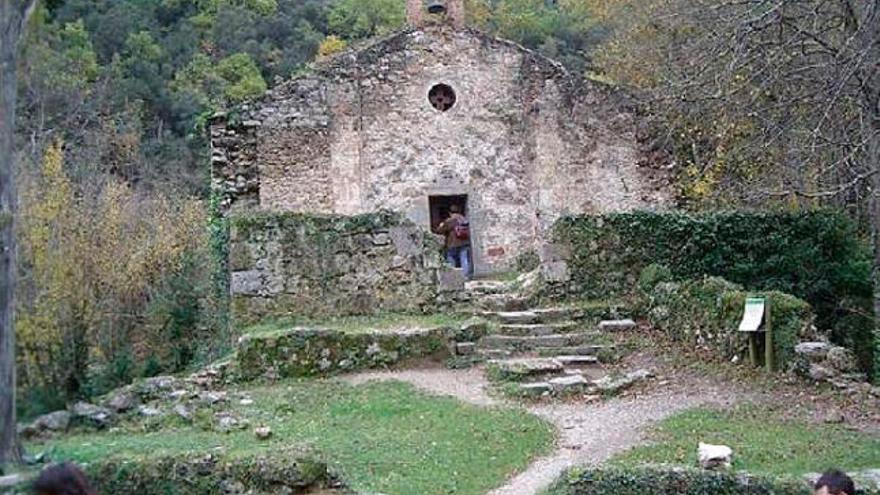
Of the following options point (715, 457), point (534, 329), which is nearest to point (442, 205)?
point (534, 329)

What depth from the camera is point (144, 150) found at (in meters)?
33.4

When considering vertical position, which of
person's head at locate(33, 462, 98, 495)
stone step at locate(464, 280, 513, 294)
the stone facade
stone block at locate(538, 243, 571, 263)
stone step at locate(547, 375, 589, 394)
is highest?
the stone facade

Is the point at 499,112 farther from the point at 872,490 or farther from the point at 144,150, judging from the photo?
the point at 144,150

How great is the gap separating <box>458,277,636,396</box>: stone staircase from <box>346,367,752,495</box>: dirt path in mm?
426

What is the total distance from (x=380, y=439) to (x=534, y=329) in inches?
195

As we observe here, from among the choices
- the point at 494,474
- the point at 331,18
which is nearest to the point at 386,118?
the point at 494,474

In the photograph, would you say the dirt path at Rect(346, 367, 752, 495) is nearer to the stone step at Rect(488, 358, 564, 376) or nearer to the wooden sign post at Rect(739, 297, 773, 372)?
the stone step at Rect(488, 358, 564, 376)

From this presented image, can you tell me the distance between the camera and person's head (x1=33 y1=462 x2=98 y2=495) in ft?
13.7

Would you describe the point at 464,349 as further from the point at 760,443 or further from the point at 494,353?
the point at 760,443

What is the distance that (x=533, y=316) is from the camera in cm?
1433

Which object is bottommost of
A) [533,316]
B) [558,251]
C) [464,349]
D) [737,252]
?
[464,349]

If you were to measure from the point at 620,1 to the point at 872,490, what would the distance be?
20133mm

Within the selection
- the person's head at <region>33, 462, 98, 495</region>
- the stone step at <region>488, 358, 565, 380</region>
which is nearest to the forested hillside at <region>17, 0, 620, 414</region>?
the stone step at <region>488, 358, 565, 380</region>

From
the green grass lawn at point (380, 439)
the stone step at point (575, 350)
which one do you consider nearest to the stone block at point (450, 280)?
the stone step at point (575, 350)
